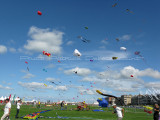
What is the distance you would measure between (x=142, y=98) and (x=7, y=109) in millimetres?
198710

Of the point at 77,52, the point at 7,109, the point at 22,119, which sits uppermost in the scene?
the point at 77,52

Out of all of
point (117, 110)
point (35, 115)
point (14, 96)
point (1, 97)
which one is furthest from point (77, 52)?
point (1, 97)

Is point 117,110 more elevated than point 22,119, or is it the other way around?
point 117,110

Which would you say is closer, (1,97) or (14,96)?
(14,96)

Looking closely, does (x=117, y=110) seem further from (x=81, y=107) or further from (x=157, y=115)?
(x=81, y=107)

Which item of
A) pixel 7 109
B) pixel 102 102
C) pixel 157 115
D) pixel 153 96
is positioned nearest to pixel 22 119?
pixel 7 109

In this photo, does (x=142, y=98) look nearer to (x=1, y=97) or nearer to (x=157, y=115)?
(x=1, y=97)

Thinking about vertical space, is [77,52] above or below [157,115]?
above

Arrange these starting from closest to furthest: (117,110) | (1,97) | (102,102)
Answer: (117,110), (102,102), (1,97)

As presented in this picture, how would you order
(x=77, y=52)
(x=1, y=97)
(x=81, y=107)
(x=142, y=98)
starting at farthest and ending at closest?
1. (x=142, y=98)
2. (x=1, y=97)
3. (x=81, y=107)
4. (x=77, y=52)

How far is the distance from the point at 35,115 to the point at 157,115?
33.2ft

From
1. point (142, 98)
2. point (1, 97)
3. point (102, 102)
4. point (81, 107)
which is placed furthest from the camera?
point (142, 98)

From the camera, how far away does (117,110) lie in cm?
1335

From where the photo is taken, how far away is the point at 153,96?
152250mm
